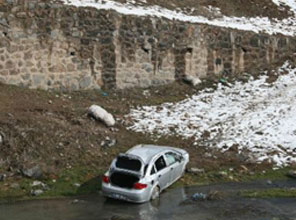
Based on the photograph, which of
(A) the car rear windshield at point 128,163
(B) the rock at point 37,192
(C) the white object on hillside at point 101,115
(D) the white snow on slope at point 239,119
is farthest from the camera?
(C) the white object on hillside at point 101,115

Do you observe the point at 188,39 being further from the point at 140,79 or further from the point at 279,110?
the point at 279,110

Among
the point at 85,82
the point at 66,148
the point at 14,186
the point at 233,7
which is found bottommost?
the point at 14,186

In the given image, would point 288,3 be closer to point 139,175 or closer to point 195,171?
point 195,171

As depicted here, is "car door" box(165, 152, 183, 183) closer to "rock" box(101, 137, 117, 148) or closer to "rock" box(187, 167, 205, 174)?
"rock" box(187, 167, 205, 174)

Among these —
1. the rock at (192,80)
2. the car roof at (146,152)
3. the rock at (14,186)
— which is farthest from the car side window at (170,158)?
the rock at (192,80)

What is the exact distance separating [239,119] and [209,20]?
25.1 ft

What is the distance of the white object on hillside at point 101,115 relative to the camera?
1680 cm

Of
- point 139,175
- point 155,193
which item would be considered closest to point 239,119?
point 155,193

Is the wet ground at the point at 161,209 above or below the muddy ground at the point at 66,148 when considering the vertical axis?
below

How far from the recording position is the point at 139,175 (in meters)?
12.1

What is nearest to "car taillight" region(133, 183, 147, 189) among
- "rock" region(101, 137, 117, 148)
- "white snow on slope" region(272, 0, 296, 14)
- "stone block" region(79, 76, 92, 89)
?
"rock" region(101, 137, 117, 148)

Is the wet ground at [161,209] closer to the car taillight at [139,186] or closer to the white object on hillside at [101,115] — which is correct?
the car taillight at [139,186]

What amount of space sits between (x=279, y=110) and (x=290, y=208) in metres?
7.32

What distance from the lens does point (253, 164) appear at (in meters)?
15.1
